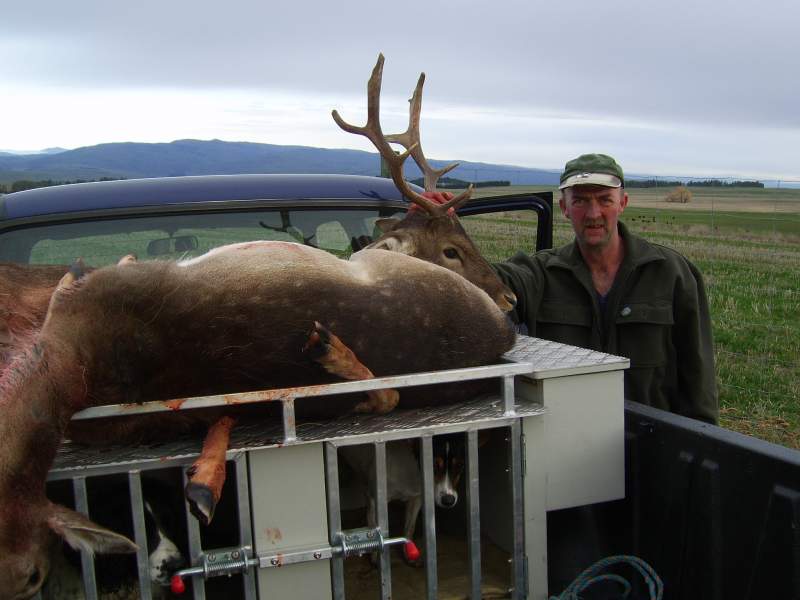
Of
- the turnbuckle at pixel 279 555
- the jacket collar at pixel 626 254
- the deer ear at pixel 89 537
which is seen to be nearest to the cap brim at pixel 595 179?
the jacket collar at pixel 626 254

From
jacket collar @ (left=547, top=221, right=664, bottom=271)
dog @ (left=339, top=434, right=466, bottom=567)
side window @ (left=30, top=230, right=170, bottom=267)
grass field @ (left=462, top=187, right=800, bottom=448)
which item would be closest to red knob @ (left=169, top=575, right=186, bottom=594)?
dog @ (left=339, top=434, right=466, bottom=567)

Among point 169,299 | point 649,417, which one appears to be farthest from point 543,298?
point 169,299

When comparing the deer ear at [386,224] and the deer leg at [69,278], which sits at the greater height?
the deer ear at [386,224]

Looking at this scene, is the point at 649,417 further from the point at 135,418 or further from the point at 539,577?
the point at 135,418

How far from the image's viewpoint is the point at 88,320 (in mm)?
2889

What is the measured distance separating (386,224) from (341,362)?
2.62 m

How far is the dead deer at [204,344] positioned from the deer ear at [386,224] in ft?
5.83

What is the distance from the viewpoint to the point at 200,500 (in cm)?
231

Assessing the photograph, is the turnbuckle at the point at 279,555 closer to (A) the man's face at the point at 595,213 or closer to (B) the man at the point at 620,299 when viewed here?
(B) the man at the point at 620,299

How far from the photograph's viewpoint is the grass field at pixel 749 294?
7344 millimetres

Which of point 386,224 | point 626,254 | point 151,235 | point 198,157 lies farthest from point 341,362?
point 198,157

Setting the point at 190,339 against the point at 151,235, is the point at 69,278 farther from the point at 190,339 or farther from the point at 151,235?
the point at 151,235

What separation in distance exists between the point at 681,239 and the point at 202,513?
2138cm

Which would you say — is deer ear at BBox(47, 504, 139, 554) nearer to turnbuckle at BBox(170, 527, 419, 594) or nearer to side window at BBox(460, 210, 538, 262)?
turnbuckle at BBox(170, 527, 419, 594)
